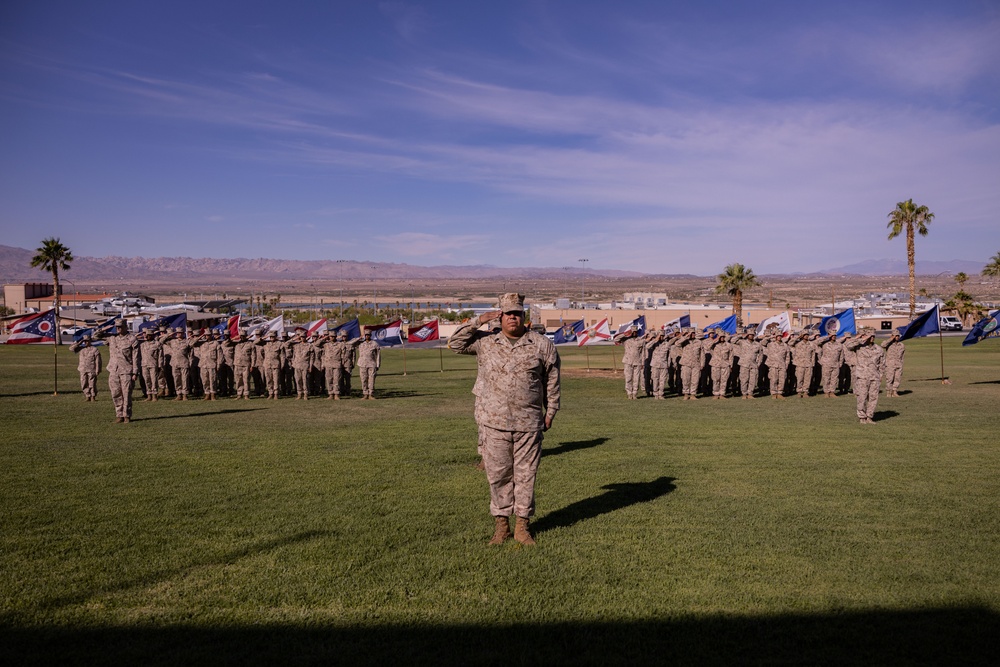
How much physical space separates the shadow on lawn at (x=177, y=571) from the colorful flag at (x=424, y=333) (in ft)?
69.0

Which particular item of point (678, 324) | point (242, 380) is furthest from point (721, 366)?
point (242, 380)

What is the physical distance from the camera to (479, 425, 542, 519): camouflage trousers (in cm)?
733

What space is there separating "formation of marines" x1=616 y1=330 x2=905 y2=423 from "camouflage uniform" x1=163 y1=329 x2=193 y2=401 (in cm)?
1320

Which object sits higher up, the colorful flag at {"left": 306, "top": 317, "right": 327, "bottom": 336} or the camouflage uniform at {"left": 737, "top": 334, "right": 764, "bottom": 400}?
the colorful flag at {"left": 306, "top": 317, "right": 327, "bottom": 336}

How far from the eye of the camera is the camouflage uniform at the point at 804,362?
856 inches

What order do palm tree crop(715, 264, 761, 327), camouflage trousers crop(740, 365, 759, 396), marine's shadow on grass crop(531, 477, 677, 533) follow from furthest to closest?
1. palm tree crop(715, 264, 761, 327)
2. camouflage trousers crop(740, 365, 759, 396)
3. marine's shadow on grass crop(531, 477, 677, 533)

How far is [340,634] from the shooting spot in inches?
209

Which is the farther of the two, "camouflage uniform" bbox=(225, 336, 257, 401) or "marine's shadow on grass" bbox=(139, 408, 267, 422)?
"camouflage uniform" bbox=(225, 336, 257, 401)

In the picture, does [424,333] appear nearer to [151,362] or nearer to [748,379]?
[151,362]

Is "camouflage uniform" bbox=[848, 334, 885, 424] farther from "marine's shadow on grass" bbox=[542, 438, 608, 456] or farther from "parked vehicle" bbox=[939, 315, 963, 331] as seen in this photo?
"parked vehicle" bbox=[939, 315, 963, 331]

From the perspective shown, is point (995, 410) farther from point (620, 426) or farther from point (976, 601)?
point (976, 601)

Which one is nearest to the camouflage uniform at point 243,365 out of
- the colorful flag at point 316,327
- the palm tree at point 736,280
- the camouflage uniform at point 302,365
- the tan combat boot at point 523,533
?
the camouflage uniform at point 302,365

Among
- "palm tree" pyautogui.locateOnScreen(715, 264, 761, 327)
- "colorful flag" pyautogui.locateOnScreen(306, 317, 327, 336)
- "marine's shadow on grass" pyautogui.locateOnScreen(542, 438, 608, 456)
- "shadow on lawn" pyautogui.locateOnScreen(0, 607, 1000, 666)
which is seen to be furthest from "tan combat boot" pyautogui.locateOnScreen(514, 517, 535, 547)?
"palm tree" pyautogui.locateOnScreen(715, 264, 761, 327)

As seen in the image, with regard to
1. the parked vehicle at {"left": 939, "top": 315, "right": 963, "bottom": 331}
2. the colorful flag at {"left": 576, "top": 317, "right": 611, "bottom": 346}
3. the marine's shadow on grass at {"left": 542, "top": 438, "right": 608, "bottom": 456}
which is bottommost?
the parked vehicle at {"left": 939, "top": 315, "right": 963, "bottom": 331}
